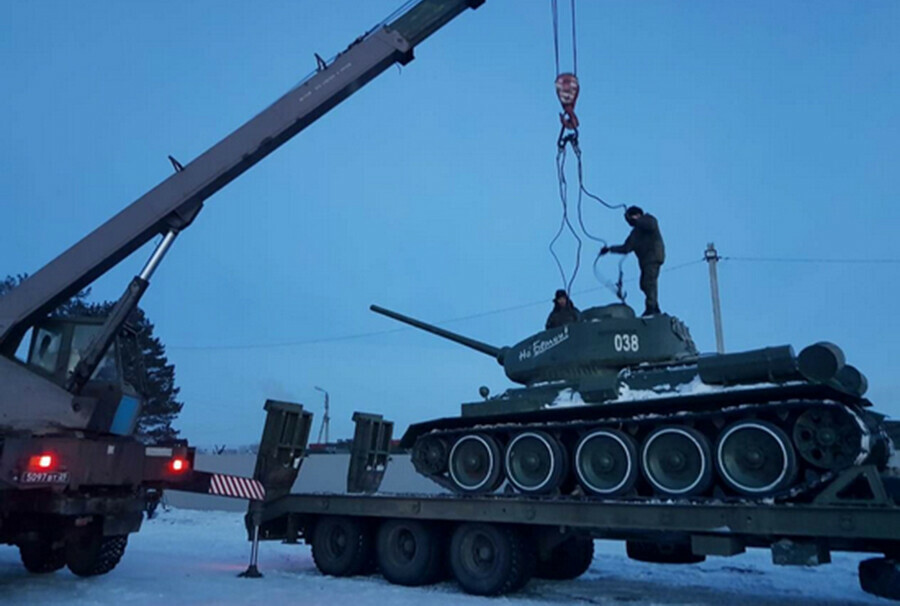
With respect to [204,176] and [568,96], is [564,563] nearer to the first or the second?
[568,96]

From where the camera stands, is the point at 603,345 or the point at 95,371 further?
the point at 603,345

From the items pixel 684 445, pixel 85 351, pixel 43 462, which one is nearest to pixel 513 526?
pixel 684 445

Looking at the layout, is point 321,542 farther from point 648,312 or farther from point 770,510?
point 770,510

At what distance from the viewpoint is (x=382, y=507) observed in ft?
37.0

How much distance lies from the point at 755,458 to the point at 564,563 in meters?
4.09

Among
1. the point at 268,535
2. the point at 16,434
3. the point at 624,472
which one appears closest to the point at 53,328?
the point at 16,434

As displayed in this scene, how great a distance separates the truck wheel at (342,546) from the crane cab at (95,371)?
320 cm

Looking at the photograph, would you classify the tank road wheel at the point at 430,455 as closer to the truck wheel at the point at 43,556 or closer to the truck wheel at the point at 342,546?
the truck wheel at the point at 342,546

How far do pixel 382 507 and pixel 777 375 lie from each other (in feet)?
18.1

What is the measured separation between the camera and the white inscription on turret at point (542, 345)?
11.4m

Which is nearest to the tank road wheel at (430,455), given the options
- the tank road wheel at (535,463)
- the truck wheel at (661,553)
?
the tank road wheel at (535,463)

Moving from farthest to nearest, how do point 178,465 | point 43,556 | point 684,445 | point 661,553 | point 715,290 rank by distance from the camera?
point 715,290, point 661,553, point 43,556, point 178,465, point 684,445

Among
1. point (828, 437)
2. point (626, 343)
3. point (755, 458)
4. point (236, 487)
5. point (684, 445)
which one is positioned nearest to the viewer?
point (828, 437)

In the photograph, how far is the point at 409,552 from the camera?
36.9 ft
